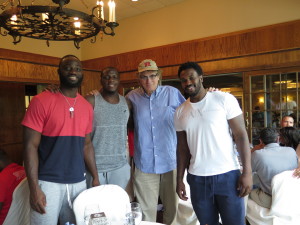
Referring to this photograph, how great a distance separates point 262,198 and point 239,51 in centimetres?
278

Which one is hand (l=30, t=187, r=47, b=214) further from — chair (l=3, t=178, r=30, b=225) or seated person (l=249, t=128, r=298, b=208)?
seated person (l=249, t=128, r=298, b=208)

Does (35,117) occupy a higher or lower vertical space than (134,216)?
higher

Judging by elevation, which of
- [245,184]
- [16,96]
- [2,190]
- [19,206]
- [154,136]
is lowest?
[19,206]

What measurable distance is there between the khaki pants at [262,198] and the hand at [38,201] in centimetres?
210

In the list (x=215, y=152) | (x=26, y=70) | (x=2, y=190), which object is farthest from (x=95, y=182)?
(x=26, y=70)

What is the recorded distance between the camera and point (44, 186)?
1633mm

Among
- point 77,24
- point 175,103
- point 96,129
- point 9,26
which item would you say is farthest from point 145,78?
point 9,26

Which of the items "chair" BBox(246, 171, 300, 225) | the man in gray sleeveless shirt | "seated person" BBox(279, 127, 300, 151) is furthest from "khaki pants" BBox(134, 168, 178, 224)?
"seated person" BBox(279, 127, 300, 151)

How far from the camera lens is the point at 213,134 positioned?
1.71 m

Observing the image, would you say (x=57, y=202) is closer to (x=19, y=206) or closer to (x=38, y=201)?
(x=38, y=201)

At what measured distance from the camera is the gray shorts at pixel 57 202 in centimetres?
161

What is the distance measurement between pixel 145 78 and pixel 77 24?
79 centimetres

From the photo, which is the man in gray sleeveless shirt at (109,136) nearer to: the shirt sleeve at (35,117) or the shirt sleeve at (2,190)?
the shirt sleeve at (35,117)

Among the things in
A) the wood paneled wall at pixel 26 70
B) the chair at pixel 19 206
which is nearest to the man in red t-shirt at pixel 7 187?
the chair at pixel 19 206
